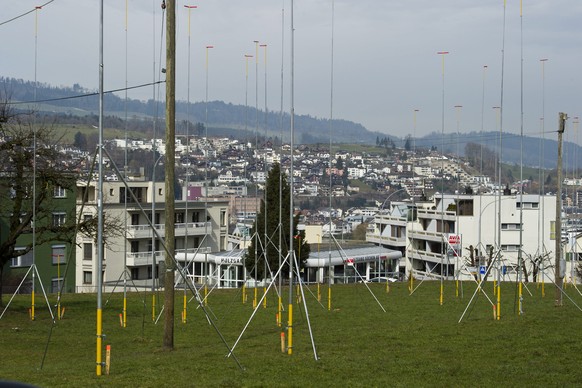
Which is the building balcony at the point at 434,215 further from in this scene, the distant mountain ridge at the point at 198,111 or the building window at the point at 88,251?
the building window at the point at 88,251

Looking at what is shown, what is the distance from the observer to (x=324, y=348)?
23938 mm

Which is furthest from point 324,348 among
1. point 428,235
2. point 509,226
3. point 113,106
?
point 113,106

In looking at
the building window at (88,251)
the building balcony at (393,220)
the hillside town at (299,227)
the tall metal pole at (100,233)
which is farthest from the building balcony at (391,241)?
the tall metal pole at (100,233)

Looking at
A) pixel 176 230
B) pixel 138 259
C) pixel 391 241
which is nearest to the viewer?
pixel 138 259

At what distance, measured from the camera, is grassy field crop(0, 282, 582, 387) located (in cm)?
1861

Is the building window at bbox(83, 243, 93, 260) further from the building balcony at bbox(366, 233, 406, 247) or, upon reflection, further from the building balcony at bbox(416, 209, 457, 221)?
the building balcony at bbox(366, 233, 406, 247)

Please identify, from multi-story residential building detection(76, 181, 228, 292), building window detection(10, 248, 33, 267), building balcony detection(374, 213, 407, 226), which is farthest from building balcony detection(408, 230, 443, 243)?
building window detection(10, 248, 33, 267)

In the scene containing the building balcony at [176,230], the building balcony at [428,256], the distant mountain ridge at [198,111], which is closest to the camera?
the distant mountain ridge at [198,111]

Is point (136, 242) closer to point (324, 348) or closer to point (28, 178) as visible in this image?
point (28, 178)

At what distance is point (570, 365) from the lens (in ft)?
66.6

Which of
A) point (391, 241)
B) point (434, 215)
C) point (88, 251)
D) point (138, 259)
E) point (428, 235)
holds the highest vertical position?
point (434, 215)

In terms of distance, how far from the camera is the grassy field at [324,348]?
61.1 ft

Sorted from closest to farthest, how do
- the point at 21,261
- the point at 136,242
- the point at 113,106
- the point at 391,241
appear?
the point at 21,261 → the point at 136,242 → the point at 391,241 → the point at 113,106

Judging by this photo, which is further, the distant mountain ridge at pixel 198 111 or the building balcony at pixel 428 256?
the building balcony at pixel 428 256
